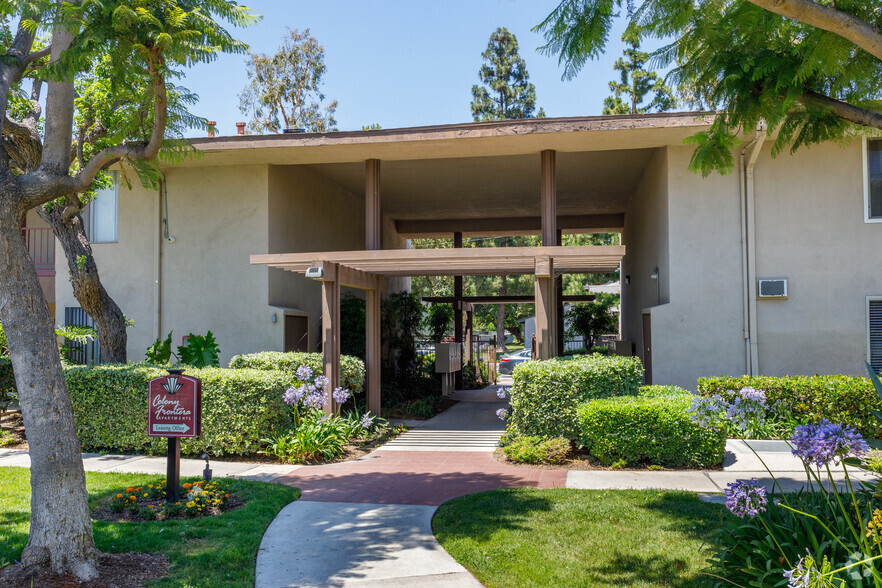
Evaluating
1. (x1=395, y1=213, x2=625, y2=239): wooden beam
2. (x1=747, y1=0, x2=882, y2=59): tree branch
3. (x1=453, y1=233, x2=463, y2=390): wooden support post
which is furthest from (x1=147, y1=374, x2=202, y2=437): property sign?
(x1=395, y1=213, x2=625, y2=239): wooden beam

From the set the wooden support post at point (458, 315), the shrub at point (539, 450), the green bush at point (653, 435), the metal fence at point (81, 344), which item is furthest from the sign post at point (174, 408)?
the wooden support post at point (458, 315)

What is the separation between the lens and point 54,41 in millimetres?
6512

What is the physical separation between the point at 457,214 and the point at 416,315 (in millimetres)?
4281

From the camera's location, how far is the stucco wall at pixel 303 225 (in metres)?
13.5

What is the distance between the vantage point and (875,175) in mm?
11711

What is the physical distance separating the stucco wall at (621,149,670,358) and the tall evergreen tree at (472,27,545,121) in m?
17.4

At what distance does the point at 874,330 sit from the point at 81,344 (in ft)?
47.2

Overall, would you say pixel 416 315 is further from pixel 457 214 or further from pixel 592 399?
pixel 592 399

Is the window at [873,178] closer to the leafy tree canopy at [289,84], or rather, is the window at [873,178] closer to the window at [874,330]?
the window at [874,330]

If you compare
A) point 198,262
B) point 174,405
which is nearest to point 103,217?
point 198,262

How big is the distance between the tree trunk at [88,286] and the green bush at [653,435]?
8375 mm

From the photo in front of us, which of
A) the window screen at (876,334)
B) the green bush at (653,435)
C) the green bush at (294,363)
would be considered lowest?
the green bush at (653,435)

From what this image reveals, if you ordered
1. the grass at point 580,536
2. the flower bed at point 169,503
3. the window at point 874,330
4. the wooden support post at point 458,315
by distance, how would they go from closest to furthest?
the grass at point 580,536
the flower bed at point 169,503
the window at point 874,330
the wooden support post at point 458,315

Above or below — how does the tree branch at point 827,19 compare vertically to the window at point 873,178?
below
